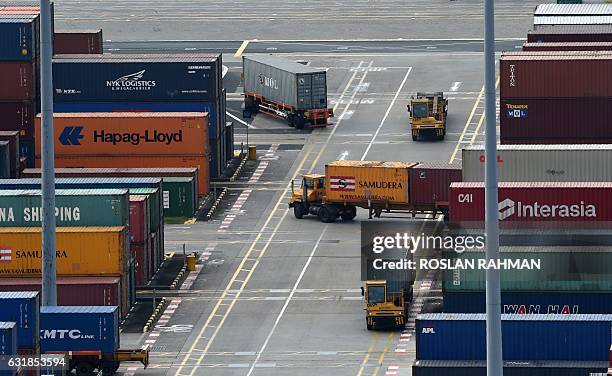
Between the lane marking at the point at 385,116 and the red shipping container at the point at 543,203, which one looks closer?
the red shipping container at the point at 543,203

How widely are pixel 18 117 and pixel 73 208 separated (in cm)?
3860

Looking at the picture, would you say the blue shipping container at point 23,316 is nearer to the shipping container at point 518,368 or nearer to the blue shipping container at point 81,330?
the blue shipping container at point 81,330

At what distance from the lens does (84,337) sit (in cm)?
9769

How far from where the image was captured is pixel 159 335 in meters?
110

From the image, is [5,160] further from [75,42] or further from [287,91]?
[287,91]

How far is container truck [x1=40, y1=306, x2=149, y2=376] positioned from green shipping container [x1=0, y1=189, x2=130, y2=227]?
1460cm

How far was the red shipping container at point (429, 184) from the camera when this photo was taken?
13238 centimetres

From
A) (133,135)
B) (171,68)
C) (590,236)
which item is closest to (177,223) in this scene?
(133,135)

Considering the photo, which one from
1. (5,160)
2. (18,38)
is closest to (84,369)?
(5,160)

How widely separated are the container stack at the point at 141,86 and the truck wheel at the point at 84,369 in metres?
56.1

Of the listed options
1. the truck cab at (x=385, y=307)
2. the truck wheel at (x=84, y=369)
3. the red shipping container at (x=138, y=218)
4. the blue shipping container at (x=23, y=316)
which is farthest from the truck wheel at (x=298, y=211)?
the blue shipping container at (x=23, y=316)

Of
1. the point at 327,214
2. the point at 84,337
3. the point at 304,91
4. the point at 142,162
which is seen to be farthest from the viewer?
the point at 304,91

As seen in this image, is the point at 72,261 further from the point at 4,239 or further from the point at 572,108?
the point at 572,108

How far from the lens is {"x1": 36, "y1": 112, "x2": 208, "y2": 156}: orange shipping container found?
146 meters
